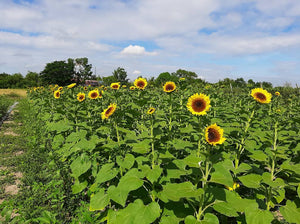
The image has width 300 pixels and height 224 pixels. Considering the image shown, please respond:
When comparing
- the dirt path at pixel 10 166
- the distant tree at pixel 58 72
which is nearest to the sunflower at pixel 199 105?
the dirt path at pixel 10 166

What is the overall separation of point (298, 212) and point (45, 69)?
58.5 m

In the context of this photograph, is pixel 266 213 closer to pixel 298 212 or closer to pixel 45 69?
pixel 298 212

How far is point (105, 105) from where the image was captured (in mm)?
4762

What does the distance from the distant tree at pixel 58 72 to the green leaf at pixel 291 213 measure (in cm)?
5484

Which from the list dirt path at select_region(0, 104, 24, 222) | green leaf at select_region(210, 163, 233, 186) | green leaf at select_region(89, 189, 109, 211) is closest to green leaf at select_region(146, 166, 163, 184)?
green leaf at select_region(210, 163, 233, 186)

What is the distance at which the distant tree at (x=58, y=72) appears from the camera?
5150 cm

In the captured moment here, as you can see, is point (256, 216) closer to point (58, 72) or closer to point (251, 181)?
point (251, 181)

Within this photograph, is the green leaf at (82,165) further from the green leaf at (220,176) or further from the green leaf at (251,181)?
the green leaf at (251,181)

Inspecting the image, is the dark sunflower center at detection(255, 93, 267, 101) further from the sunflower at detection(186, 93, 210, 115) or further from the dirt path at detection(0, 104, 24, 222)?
the dirt path at detection(0, 104, 24, 222)

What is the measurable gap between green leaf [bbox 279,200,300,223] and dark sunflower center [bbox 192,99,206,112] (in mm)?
1167

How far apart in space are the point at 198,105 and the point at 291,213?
1.25 meters

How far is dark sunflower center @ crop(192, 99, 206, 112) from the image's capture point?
6.71ft

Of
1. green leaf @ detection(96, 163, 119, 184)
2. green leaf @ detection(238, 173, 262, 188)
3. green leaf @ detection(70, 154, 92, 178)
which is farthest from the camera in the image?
green leaf @ detection(70, 154, 92, 178)

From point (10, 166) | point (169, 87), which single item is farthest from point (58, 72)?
point (169, 87)
